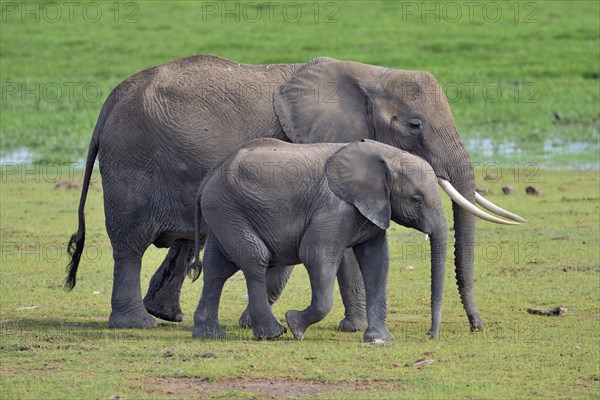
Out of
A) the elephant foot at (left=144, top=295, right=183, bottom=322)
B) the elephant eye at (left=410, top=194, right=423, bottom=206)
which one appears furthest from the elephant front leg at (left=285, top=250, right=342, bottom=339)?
the elephant foot at (left=144, top=295, right=183, bottom=322)

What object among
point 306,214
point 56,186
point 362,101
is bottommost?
point 56,186

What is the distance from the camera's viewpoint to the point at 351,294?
11617 mm

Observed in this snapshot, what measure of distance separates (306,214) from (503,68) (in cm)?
2388

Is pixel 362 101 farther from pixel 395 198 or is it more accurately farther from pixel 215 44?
pixel 215 44

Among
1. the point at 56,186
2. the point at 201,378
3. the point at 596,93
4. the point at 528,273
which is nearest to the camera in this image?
the point at 201,378

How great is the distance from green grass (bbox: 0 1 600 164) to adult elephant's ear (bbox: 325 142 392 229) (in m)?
13.7

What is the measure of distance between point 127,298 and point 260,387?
10.1 ft

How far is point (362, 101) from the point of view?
1159cm

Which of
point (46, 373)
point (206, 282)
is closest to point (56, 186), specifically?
point (206, 282)

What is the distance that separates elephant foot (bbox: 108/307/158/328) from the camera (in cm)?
1180

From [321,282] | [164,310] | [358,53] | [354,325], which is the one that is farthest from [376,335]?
[358,53]

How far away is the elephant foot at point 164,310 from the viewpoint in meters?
12.3

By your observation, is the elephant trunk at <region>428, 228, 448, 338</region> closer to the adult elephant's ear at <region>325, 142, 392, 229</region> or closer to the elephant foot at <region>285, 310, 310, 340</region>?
the adult elephant's ear at <region>325, 142, 392, 229</region>

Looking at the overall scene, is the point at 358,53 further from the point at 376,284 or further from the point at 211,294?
the point at 376,284
